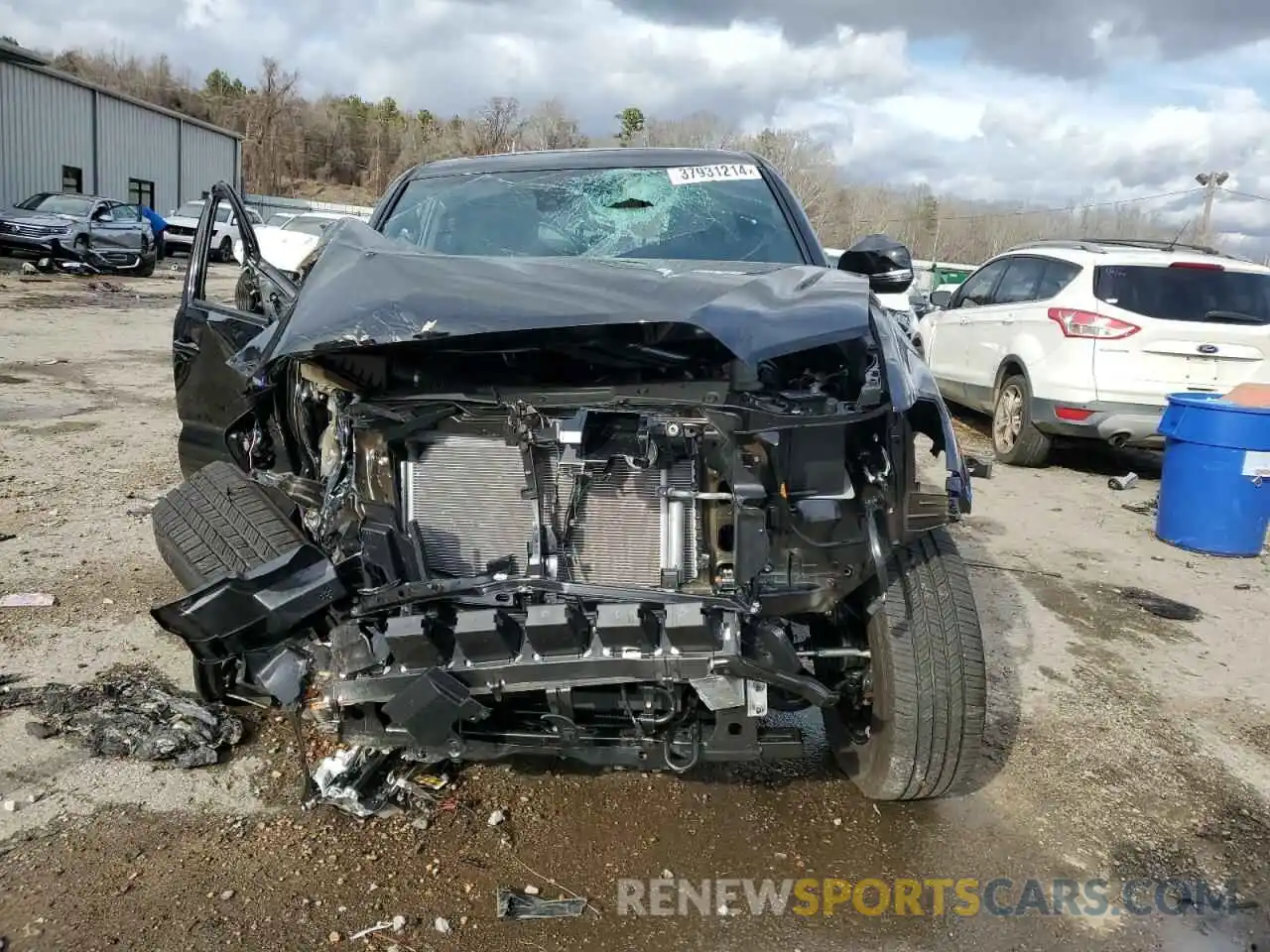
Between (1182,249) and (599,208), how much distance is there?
5924 millimetres

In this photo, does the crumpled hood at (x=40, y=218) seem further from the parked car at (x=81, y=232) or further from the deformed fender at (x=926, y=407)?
the deformed fender at (x=926, y=407)

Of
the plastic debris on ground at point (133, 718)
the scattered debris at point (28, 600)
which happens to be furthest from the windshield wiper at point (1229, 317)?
the scattered debris at point (28, 600)

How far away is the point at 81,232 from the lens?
19297mm

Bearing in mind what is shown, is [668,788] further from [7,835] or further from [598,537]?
[7,835]

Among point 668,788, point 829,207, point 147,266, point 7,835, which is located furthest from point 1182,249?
point 829,207

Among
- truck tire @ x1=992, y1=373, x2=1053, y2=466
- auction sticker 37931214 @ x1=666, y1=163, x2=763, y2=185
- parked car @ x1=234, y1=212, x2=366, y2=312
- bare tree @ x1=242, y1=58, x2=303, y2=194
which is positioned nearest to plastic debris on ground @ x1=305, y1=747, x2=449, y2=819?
parked car @ x1=234, y1=212, x2=366, y2=312

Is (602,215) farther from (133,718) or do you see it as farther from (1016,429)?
(1016,429)

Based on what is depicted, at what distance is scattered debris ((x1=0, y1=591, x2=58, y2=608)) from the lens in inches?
159

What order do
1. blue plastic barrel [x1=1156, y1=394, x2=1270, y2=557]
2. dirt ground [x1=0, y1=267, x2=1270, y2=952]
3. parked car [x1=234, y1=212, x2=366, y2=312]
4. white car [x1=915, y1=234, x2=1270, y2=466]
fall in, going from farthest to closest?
1. white car [x1=915, y1=234, x2=1270, y2=466]
2. blue plastic barrel [x1=1156, y1=394, x2=1270, y2=557]
3. parked car [x1=234, y1=212, x2=366, y2=312]
4. dirt ground [x1=0, y1=267, x2=1270, y2=952]

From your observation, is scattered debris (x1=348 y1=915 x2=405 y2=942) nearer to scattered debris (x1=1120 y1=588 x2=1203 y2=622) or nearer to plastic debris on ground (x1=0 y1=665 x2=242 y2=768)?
plastic debris on ground (x1=0 y1=665 x2=242 y2=768)

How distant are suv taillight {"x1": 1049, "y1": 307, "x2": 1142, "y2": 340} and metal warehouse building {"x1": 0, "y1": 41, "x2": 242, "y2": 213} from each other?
86.1 ft

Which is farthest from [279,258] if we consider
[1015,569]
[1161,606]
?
[1161,606]

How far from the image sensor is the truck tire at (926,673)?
8.67 ft

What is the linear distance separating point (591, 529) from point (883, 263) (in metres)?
1.77
